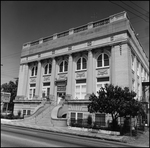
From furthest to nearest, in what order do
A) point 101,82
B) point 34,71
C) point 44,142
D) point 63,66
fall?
1. point 34,71
2. point 63,66
3. point 101,82
4. point 44,142

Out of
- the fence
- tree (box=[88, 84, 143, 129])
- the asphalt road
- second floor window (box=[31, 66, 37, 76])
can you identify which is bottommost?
the fence

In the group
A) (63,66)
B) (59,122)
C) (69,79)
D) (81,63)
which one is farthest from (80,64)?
(59,122)

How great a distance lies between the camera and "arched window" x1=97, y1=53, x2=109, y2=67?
82.1 feet

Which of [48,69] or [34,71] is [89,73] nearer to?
[48,69]

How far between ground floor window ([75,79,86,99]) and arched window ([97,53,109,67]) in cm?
389

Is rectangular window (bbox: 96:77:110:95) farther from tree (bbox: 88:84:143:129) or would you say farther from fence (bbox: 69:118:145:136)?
tree (bbox: 88:84:143:129)

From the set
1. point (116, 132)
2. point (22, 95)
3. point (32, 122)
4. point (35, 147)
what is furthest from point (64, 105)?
point (35, 147)

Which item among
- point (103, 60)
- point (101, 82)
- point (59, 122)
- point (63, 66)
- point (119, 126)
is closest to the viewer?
point (119, 126)

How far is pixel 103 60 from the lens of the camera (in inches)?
993

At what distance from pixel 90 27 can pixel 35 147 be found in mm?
22475

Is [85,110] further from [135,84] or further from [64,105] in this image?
[135,84]

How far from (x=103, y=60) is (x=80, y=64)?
4.37m

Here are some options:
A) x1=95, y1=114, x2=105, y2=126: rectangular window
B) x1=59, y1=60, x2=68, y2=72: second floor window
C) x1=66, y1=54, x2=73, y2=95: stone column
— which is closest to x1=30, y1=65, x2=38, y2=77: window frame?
x1=59, y1=60, x2=68, y2=72: second floor window

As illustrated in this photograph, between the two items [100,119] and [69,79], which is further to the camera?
[69,79]
